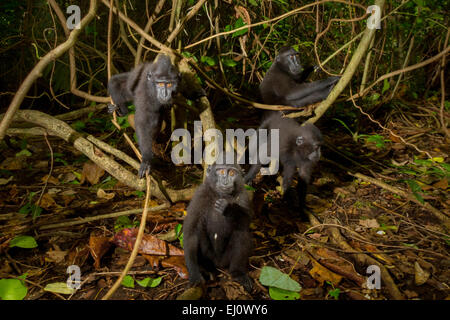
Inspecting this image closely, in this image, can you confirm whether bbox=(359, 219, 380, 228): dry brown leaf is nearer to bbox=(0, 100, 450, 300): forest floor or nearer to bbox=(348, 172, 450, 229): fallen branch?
bbox=(0, 100, 450, 300): forest floor

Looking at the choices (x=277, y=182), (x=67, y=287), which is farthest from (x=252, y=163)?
(x=67, y=287)

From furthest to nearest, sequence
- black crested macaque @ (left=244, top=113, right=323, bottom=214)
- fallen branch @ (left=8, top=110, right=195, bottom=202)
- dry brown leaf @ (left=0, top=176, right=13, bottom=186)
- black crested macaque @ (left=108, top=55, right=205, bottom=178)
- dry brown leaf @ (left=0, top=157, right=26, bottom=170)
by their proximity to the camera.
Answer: dry brown leaf @ (left=0, top=157, right=26, bottom=170) < dry brown leaf @ (left=0, top=176, right=13, bottom=186) < black crested macaque @ (left=244, top=113, right=323, bottom=214) < fallen branch @ (left=8, top=110, right=195, bottom=202) < black crested macaque @ (left=108, top=55, right=205, bottom=178)

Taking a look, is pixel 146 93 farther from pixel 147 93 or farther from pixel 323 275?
pixel 323 275

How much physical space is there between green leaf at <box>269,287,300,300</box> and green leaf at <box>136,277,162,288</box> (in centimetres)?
118

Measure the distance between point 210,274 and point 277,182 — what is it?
280cm

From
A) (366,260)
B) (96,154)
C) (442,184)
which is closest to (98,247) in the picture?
(96,154)

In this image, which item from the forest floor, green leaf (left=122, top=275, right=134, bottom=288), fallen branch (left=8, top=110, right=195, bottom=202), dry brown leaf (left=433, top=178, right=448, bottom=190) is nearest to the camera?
green leaf (left=122, top=275, right=134, bottom=288)

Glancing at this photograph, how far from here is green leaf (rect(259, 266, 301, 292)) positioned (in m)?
3.09

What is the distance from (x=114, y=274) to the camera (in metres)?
3.33

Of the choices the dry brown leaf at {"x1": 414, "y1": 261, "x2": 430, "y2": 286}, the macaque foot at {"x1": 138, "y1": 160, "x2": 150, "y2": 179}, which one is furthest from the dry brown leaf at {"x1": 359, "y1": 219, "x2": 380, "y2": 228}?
the macaque foot at {"x1": 138, "y1": 160, "x2": 150, "y2": 179}

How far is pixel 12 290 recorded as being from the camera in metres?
2.90

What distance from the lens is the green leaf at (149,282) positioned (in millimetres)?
3174

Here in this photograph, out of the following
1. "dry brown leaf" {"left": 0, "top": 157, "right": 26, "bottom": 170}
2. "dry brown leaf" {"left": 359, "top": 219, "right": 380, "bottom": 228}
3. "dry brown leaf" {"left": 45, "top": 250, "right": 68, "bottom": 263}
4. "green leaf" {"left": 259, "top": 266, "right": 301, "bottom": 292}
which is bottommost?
"green leaf" {"left": 259, "top": 266, "right": 301, "bottom": 292}

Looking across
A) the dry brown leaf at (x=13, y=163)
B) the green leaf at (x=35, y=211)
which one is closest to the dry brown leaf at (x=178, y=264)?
the green leaf at (x=35, y=211)
